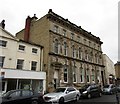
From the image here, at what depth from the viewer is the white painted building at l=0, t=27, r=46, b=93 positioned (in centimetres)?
1980

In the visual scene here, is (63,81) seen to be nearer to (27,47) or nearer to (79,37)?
(27,47)

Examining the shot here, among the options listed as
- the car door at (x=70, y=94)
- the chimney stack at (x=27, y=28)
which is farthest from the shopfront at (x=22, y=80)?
the chimney stack at (x=27, y=28)

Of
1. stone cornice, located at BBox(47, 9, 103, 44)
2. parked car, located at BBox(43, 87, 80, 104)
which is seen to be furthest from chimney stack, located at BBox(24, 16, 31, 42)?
parked car, located at BBox(43, 87, 80, 104)

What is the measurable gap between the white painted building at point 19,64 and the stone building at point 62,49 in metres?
1.35

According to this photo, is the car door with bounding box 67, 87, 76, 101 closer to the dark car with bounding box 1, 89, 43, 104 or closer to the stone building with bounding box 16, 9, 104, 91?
the dark car with bounding box 1, 89, 43, 104

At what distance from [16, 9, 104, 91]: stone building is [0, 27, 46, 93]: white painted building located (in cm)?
135

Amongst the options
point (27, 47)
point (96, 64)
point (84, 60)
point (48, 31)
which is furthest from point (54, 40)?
point (96, 64)

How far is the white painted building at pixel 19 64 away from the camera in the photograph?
19797 mm

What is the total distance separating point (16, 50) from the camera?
22312mm

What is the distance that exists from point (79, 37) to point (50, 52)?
1035cm

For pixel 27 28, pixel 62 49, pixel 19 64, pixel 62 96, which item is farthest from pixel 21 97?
pixel 27 28

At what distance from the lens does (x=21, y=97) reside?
12617 mm

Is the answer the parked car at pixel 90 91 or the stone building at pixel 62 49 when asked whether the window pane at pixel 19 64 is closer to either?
the stone building at pixel 62 49

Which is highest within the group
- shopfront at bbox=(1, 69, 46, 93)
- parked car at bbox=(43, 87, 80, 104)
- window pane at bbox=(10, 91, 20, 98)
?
shopfront at bbox=(1, 69, 46, 93)
